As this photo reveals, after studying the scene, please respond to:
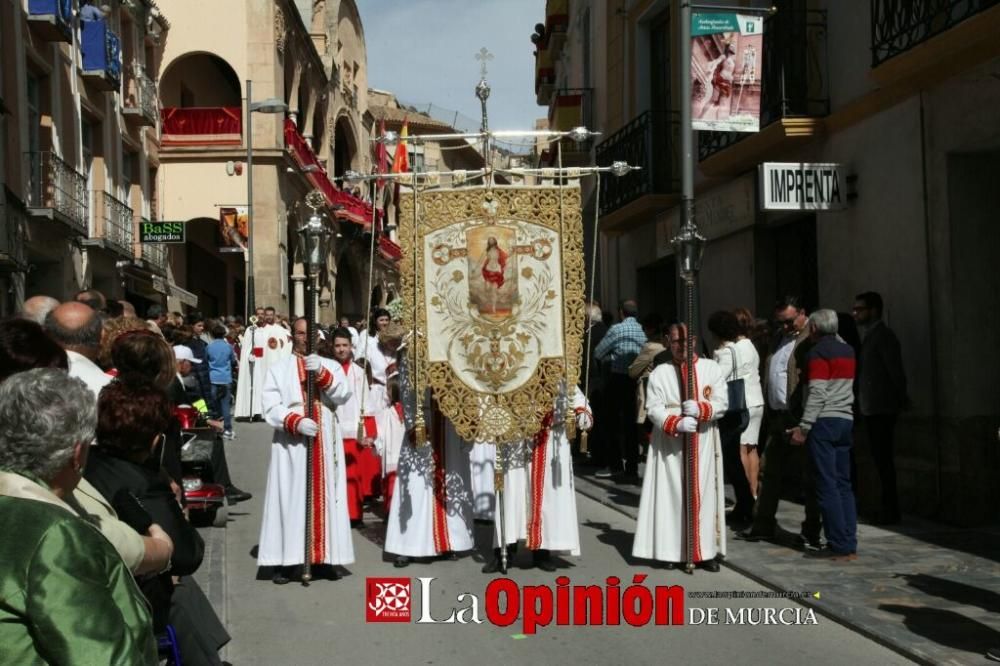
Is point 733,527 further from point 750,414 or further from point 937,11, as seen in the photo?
point 937,11

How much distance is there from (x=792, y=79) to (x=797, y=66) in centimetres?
15

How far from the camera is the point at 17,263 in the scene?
58.7ft

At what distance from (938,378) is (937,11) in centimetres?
316

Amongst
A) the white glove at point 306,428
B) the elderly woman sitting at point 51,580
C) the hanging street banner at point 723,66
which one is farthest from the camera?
the hanging street banner at point 723,66

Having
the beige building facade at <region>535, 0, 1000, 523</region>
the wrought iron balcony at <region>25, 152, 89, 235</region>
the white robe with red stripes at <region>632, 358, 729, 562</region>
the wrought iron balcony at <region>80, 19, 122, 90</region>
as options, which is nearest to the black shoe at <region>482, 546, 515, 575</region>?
the white robe with red stripes at <region>632, 358, 729, 562</region>

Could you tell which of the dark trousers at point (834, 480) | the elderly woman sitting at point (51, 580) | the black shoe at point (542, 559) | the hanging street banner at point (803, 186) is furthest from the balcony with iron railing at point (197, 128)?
the elderly woman sitting at point (51, 580)

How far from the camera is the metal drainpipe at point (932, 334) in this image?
35.3ft

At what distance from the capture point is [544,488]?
9000 millimetres

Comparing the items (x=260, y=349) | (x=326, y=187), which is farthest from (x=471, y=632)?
(x=326, y=187)

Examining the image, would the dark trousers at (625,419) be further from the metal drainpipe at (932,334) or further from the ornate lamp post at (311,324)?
the ornate lamp post at (311,324)

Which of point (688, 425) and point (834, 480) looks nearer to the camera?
point (688, 425)

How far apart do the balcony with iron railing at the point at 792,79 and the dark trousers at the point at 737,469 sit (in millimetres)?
4019

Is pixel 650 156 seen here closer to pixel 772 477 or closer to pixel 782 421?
pixel 782 421

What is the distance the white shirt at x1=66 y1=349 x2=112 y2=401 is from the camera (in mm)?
5680
